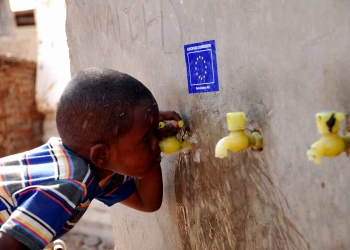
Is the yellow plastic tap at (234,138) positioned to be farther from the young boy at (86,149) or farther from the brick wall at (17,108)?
the brick wall at (17,108)

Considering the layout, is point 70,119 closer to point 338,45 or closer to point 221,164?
point 221,164

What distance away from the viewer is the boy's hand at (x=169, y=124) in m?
1.50

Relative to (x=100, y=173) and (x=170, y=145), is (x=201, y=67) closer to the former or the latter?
(x=170, y=145)

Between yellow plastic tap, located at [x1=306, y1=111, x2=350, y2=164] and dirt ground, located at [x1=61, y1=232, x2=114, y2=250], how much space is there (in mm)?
3045

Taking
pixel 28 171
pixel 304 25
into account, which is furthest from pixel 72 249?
pixel 304 25

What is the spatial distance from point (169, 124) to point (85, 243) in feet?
8.93

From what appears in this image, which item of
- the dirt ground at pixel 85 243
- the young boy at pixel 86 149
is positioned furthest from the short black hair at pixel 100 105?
the dirt ground at pixel 85 243

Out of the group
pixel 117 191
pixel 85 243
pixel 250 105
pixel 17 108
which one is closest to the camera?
pixel 250 105

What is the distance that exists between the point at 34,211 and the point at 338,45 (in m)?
0.83

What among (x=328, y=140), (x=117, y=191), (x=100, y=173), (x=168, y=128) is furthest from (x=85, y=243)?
(x=328, y=140)

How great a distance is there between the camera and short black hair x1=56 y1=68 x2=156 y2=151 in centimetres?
137

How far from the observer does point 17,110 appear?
510 cm

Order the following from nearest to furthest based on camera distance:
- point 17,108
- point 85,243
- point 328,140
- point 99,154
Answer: point 328,140 → point 99,154 → point 85,243 → point 17,108

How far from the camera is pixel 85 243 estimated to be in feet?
13.0
